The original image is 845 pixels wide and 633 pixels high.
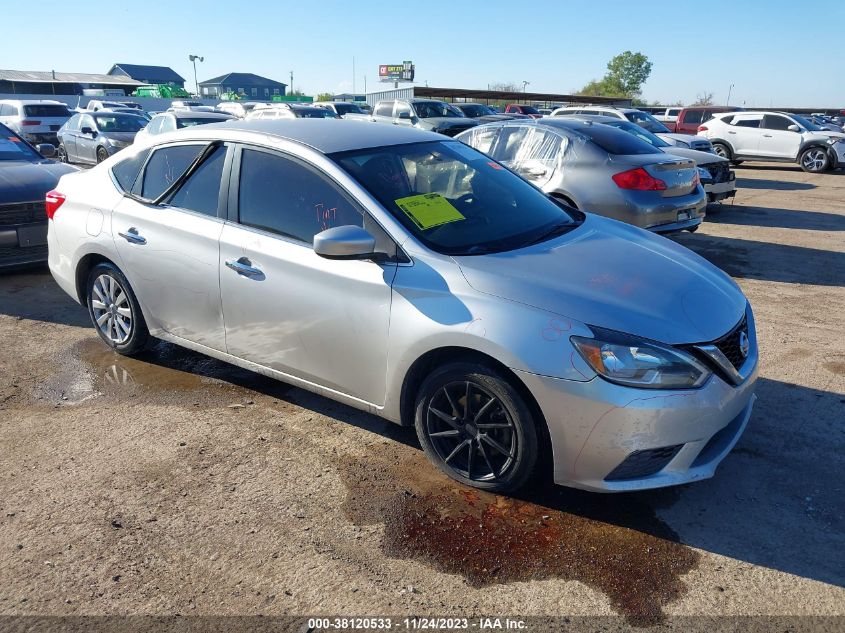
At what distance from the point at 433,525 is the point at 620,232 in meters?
2.15

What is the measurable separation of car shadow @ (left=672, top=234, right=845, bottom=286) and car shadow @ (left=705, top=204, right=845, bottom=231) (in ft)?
5.58

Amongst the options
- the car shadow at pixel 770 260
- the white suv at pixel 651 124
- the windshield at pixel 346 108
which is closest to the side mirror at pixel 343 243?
the car shadow at pixel 770 260

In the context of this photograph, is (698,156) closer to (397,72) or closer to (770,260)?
(770,260)

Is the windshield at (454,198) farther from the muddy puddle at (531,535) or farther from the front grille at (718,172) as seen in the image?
the front grille at (718,172)

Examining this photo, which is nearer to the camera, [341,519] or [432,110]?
[341,519]

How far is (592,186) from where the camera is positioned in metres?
7.71

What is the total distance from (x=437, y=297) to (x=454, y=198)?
876 mm

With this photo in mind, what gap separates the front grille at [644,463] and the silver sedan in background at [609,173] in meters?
4.92

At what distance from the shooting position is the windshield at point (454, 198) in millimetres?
3570

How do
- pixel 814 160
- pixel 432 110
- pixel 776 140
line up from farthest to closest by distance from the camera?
pixel 432 110 → pixel 776 140 → pixel 814 160

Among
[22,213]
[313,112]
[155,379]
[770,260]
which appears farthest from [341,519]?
[313,112]

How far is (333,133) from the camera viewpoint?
4.13 m

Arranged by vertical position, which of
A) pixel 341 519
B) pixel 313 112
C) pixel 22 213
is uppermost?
pixel 313 112

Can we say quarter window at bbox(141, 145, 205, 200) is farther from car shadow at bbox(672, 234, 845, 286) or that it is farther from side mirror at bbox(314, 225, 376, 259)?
car shadow at bbox(672, 234, 845, 286)
